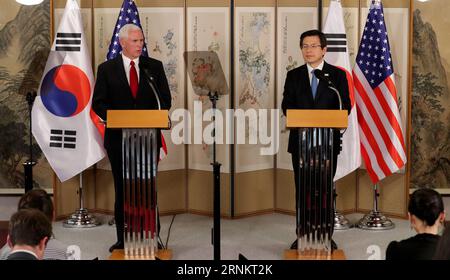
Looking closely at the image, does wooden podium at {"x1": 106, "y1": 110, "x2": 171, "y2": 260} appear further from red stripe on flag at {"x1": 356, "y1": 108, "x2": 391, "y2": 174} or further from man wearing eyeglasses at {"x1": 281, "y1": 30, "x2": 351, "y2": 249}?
red stripe on flag at {"x1": 356, "y1": 108, "x2": 391, "y2": 174}

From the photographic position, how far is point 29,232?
282 cm

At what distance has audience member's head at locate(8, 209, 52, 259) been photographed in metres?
2.82

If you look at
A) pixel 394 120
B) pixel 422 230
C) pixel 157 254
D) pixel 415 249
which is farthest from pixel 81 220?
pixel 415 249

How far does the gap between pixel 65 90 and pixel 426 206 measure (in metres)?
3.47

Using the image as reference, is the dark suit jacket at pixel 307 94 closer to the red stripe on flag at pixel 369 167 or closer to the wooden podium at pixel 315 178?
the wooden podium at pixel 315 178

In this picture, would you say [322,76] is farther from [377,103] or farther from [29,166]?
[29,166]

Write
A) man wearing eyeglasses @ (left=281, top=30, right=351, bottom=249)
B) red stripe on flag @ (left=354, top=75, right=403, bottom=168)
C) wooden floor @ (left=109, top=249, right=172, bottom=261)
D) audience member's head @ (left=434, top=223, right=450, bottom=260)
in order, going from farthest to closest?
1. red stripe on flag @ (left=354, top=75, right=403, bottom=168)
2. man wearing eyeglasses @ (left=281, top=30, right=351, bottom=249)
3. wooden floor @ (left=109, top=249, right=172, bottom=261)
4. audience member's head @ (left=434, top=223, right=450, bottom=260)

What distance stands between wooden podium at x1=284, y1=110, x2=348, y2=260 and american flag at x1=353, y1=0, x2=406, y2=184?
47.4 inches

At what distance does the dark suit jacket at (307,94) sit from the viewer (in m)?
4.89

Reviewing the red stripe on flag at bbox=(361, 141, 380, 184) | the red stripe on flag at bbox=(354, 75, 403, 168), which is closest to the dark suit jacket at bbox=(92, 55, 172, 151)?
the red stripe on flag at bbox=(354, 75, 403, 168)

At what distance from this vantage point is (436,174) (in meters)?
6.02

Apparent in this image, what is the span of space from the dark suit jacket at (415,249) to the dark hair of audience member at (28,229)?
133cm
